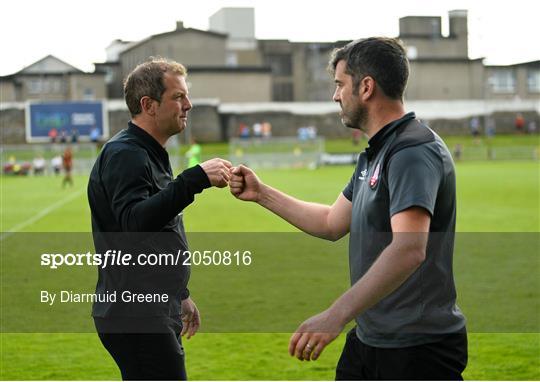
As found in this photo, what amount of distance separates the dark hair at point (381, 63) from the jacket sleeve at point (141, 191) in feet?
2.98

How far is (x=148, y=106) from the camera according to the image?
512cm

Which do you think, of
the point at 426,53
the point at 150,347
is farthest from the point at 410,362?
the point at 426,53

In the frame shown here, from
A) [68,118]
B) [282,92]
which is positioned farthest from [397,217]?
[282,92]

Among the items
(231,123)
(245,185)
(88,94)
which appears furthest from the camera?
(88,94)

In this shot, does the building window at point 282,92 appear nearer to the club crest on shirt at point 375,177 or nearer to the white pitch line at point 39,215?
the white pitch line at point 39,215

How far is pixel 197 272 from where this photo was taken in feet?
48.7

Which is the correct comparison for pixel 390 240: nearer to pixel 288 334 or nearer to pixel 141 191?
pixel 141 191

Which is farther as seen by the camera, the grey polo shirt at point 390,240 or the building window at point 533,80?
the building window at point 533,80

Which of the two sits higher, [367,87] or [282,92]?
[282,92]

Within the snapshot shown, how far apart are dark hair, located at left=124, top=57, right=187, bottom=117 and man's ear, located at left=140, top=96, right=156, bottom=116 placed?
0.02 meters

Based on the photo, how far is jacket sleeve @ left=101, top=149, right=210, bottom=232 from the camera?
184 inches

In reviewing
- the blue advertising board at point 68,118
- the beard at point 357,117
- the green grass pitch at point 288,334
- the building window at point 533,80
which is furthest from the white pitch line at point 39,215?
the building window at point 533,80

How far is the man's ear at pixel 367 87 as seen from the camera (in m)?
4.46

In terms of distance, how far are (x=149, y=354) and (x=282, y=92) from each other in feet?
331
